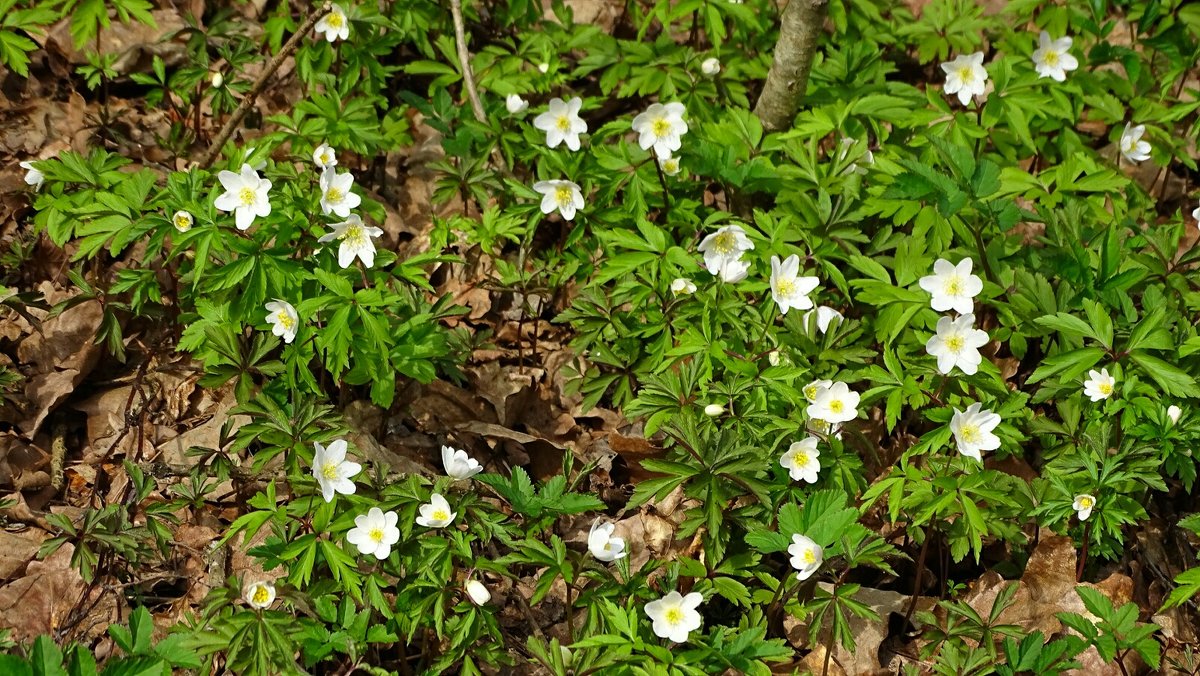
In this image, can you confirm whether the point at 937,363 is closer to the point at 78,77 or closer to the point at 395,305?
the point at 395,305

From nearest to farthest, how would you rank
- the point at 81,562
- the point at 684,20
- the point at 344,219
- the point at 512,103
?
the point at 81,562 → the point at 344,219 → the point at 512,103 → the point at 684,20

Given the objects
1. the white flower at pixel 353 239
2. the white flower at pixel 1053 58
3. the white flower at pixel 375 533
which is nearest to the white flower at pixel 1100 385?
the white flower at pixel 1053 58

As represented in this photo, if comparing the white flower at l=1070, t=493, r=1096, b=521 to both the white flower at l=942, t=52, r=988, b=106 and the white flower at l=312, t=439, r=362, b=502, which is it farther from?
the white flower at l=312, t=439, r=362, b=502

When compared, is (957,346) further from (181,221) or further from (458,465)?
(181,221)

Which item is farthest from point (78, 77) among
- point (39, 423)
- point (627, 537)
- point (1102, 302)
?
point (1102, 302)

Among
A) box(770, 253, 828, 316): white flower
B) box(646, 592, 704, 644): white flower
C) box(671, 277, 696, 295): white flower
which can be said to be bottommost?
box(646, 592, 704, 644): white flower

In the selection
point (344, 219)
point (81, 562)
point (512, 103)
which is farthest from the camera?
point (512, 103)

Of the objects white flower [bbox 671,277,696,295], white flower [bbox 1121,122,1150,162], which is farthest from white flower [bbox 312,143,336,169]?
white flower [bbox 1121,122,1150,162]
